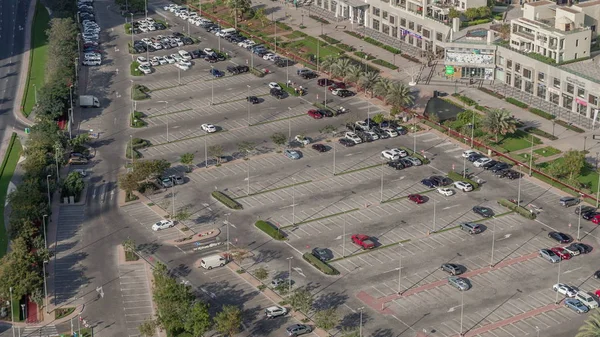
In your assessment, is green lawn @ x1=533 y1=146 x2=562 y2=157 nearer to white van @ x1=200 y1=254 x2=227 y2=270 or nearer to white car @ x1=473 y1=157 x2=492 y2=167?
white car @ x1=473 y1=157 x2=492 y2=167

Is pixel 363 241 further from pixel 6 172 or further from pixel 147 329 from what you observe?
pixel 6 172

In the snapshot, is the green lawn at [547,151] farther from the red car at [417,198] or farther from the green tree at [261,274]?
the green tree at [261,274]

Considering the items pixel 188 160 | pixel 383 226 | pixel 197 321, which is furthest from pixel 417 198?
pixel 197 321

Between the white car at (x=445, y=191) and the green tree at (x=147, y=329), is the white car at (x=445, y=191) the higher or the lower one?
the lower one

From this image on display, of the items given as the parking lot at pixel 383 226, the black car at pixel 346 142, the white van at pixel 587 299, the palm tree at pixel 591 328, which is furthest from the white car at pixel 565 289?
the black car at pixel 346 142

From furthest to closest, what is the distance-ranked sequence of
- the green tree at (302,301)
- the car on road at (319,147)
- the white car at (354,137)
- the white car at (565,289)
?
the white car at (354,137), the car on road at (319,147), the white car at (565,289), the green tree at (302,301)

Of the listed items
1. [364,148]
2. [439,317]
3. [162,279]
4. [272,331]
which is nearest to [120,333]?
[162,279]

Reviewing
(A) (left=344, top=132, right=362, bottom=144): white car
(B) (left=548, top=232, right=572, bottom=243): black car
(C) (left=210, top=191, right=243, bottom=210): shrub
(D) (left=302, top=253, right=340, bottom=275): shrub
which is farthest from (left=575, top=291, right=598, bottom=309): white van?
(A) (left=344, top=132, right=362, bottom=144): white car
